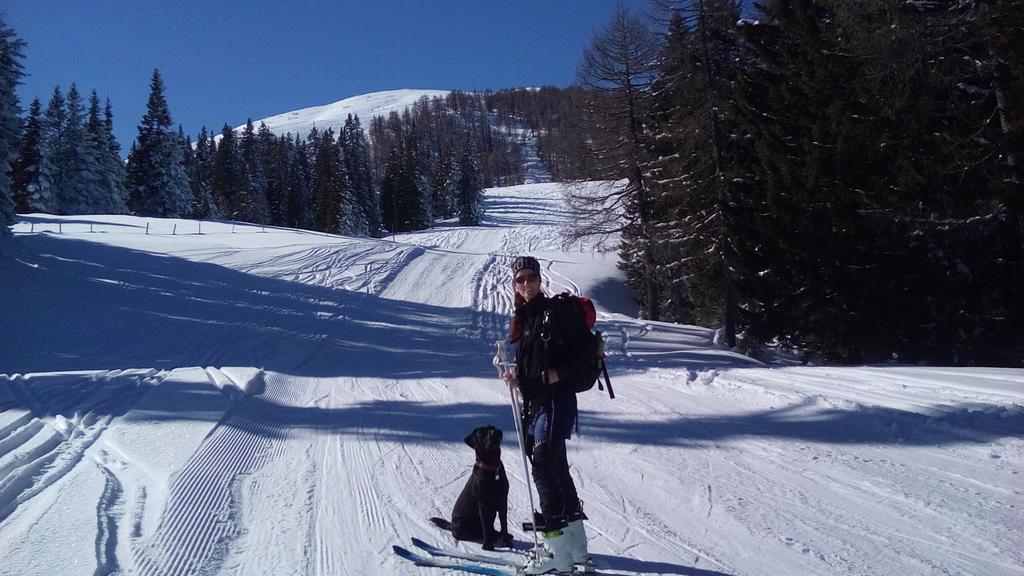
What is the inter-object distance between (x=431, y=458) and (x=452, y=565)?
246 cm

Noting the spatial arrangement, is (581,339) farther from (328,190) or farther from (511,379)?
(328,190)

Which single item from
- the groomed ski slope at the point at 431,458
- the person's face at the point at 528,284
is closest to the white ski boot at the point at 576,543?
the groomed ski slope at the point at 431,458

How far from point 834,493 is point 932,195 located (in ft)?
39.0

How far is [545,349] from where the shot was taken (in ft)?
12.8

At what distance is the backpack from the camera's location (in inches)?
154

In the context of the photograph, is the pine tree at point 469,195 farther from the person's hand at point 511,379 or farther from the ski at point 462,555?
the person's hand at point 511,379

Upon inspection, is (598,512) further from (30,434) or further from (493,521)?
(30,434)

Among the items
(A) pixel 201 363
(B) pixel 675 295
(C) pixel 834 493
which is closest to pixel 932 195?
(B) pixel 675 295

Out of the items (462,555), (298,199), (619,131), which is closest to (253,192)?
(298,199)

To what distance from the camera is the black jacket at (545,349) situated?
390 cm

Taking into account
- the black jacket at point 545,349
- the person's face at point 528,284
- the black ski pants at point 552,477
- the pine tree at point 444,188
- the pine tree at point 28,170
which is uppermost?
the pine tree at point 444,188

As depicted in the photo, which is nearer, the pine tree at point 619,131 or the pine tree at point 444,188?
the pine tree at point 619,131

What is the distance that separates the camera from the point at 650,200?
19.0 m

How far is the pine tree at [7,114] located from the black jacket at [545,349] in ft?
95.5
